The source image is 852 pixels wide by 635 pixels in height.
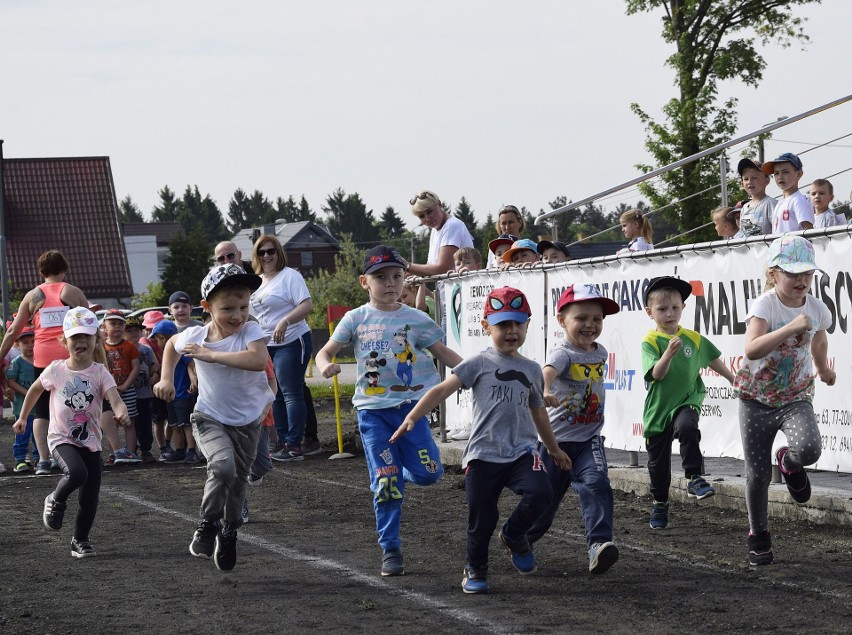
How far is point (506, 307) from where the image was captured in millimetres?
6879

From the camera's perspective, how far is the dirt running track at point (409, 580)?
591 centimetres

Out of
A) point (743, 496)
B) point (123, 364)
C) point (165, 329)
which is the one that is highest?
point (165, 329)

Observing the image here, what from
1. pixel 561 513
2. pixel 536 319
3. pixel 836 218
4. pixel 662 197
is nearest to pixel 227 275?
pixel 561 513

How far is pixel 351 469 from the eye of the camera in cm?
1302

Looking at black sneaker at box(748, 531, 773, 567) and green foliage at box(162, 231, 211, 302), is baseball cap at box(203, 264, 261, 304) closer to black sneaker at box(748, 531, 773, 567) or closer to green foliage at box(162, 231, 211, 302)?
black sneaker at box(748, 531, 773, 567)

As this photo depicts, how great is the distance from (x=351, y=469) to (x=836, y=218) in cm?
529

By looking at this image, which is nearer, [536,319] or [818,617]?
[818,617]

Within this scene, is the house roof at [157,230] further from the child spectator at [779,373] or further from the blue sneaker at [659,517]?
the child spectator at [779,373]

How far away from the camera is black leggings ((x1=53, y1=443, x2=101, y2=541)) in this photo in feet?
27.0

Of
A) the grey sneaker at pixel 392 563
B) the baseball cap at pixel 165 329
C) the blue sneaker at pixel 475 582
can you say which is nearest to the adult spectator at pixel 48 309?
the baseball cap at pixel 165 329

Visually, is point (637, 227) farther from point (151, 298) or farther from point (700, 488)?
point (151, 298)

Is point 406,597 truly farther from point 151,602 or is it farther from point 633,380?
point 633,380

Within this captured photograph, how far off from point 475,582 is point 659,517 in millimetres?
2489

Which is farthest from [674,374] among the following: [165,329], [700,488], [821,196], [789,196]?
[165,329]
